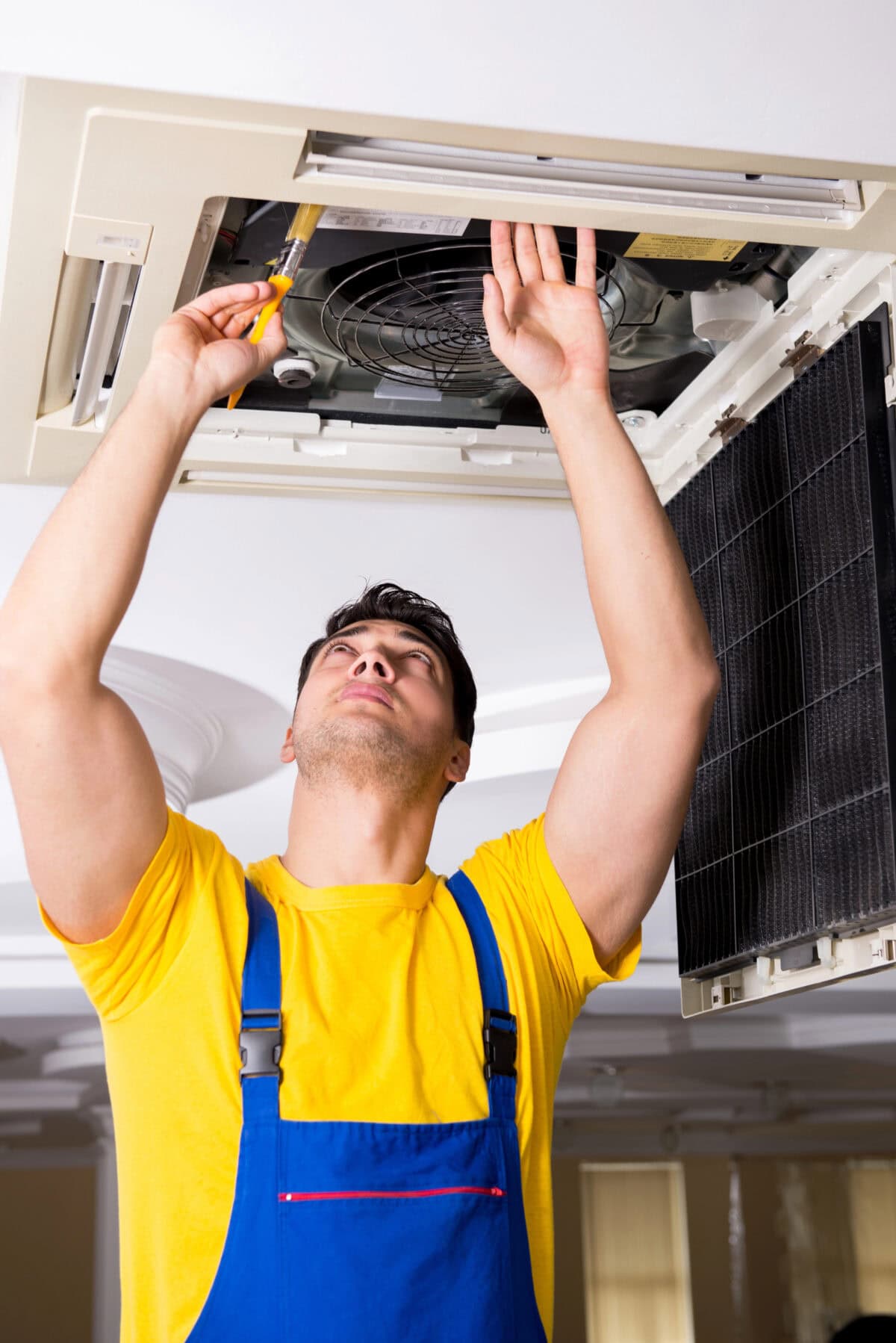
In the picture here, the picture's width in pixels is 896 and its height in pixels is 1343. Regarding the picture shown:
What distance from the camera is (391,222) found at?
1081 millimetres

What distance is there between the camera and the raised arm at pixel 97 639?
1.12 metres

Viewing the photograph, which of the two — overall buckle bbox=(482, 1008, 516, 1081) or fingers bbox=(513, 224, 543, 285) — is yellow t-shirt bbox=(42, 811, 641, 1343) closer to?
overall buckle bbox=(482, 1008, 516, 1081)

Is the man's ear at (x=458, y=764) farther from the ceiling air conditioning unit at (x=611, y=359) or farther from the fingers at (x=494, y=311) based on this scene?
the fingers at (x=494, y=311)

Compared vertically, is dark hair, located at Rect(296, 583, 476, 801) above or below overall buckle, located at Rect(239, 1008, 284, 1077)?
above

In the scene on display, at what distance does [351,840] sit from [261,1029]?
27 cm

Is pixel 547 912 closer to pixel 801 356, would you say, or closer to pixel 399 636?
pixel 399 636

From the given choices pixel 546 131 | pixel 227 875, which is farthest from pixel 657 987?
pixel 546 131

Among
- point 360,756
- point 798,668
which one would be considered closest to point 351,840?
point 360,756

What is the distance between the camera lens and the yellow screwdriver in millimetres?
1084

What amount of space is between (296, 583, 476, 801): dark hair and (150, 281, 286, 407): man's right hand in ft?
1.62

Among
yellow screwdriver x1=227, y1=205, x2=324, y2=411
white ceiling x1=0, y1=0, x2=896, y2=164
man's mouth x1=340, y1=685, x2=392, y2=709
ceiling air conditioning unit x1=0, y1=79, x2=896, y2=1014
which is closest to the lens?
white ceiling x1=0, y1=0, x2=896, y2=164

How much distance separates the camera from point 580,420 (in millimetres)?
1285

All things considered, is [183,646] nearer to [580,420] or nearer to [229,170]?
[580,420]

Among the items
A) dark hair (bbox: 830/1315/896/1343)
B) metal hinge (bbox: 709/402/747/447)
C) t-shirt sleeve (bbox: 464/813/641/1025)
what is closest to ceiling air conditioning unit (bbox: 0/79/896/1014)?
metal hinge (bbox: 709/402/747/447)
